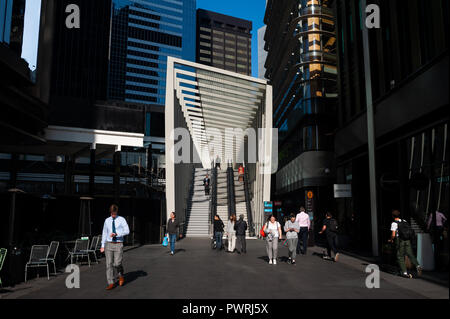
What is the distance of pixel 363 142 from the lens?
16141 mm

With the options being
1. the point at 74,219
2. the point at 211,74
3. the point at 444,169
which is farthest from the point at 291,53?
the point at 444,169

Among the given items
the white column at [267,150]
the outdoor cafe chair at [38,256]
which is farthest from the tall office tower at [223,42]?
the outdoor cafe chair at [38,256]

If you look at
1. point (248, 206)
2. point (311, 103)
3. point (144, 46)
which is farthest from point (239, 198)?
point (144, 46)

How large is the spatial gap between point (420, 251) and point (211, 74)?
55.3ft

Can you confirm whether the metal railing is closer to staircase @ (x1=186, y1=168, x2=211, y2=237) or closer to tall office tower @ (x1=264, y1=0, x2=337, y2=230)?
staircase @ (x1=186, y1=168, x2=211, y2=237)

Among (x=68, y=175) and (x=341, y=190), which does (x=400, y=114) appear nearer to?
(x=341, y=190)

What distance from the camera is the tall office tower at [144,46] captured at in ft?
362

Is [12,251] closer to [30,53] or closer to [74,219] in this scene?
[30,53]

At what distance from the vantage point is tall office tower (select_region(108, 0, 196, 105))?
110312 mm

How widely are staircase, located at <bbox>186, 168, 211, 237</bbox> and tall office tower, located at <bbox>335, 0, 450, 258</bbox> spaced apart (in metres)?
11.1

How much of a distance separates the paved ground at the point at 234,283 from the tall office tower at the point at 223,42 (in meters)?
145

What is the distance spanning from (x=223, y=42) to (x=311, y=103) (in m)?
135

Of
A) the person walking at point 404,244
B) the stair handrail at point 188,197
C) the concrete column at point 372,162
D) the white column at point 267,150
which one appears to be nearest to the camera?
the person walking at point 404,244

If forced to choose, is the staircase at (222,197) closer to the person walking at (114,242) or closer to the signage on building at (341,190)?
the signage on building at (341,190)
